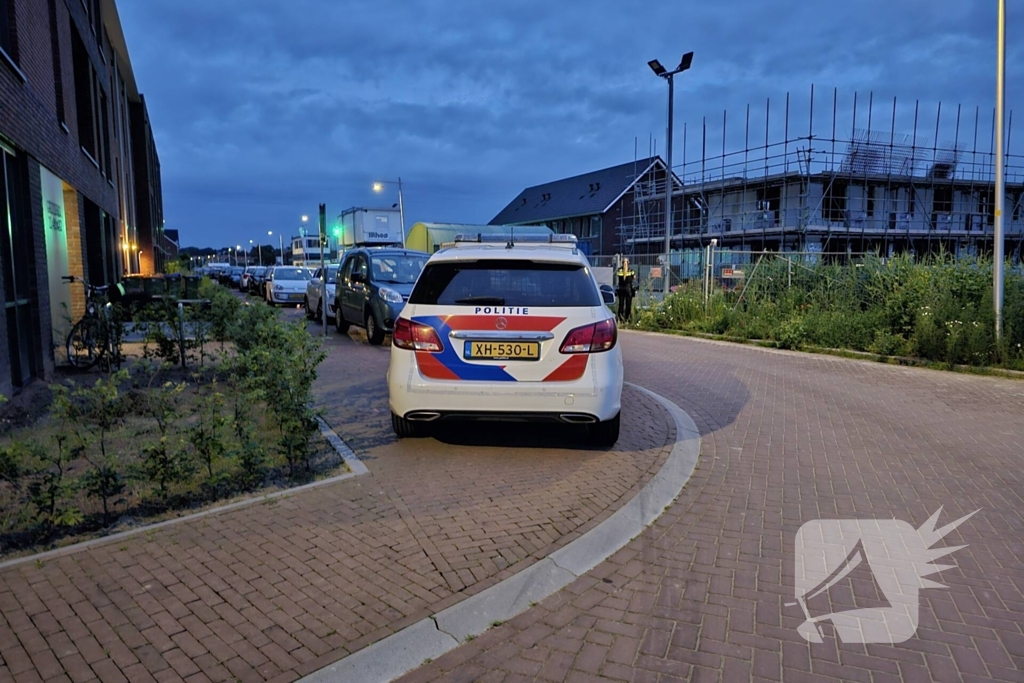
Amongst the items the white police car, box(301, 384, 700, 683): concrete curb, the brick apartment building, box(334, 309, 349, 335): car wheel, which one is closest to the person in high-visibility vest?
box(334, 309, 349, 335): car wheel

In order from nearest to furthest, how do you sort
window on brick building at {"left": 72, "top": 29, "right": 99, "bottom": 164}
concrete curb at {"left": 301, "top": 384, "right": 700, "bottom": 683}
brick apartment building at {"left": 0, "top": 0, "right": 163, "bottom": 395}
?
concrete curb at {"left": 301, "top": 384, "right": 700, "bottom": 683} → brick apartment building at {"left": 0, "top": 0, "right": 163, "bottom": 395} → window on brick building at {"left": 72, "top": 29, "right": 99, "bottom": 164}

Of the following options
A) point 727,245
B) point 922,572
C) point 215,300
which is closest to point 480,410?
point 922,572

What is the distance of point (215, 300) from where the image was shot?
10.9m

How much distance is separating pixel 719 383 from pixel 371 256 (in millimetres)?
7564

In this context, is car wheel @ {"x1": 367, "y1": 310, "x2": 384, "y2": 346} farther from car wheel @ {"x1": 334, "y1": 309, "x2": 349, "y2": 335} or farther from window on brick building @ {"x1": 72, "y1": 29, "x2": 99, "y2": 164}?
window on brick building @ {"x1": 72, "y1": 29, "x2": 99, "y2": 164}

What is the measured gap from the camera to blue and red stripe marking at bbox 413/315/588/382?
226 inches

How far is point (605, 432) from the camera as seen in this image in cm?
623

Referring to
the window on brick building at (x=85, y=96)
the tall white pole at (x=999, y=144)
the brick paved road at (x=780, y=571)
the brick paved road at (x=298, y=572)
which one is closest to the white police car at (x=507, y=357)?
the brick paved road at (x=298, y=572)

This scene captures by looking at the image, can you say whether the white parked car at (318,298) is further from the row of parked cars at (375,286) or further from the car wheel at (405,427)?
the car wheel at (405,427)

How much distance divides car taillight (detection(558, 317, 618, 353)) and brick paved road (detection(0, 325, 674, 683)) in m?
0.92

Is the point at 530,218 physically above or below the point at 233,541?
above

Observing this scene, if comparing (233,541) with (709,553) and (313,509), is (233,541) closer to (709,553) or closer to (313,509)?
(313,509)

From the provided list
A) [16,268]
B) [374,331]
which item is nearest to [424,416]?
[16,268]

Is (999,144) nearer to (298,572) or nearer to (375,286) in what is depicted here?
(375,286)
